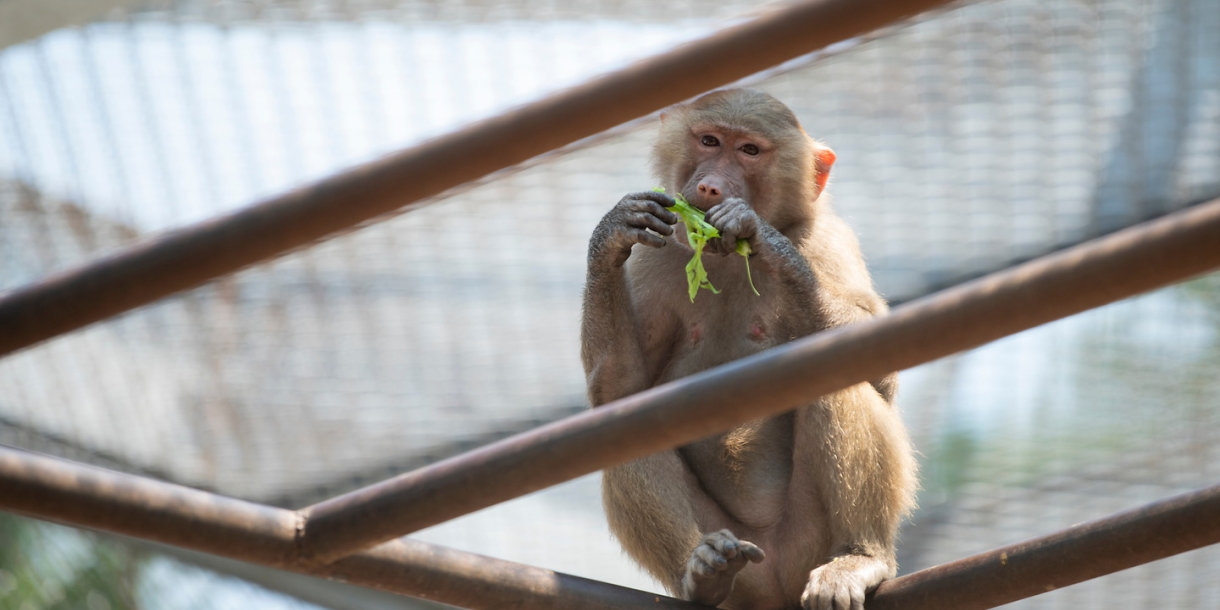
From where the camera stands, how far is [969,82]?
479 centimetres

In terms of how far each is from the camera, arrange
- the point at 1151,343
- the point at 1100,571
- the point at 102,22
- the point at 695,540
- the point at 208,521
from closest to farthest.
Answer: the point at 208,521, the point at 1100,571, the point at 695,540, the point at 102,22, the point at 1151,343

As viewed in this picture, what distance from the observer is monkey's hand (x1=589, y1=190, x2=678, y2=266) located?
3719 mm

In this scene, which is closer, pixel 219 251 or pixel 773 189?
pixel 219 251

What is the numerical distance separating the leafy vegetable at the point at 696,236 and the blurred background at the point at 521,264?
2.49ft

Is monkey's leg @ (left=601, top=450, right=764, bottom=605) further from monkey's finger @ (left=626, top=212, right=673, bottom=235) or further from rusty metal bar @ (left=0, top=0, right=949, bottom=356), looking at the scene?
rusty metal bar @ (left=0, top=0, right=949, bottom=356)

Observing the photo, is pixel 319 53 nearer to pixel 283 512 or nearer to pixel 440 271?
pixel 440 271

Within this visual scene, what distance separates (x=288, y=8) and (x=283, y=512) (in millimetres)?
2502

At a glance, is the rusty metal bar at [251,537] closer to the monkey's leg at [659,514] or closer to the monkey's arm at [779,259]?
the monkey's leg at [659,514]

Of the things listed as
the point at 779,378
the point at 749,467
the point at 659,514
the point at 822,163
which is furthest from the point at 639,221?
the point at 779,378

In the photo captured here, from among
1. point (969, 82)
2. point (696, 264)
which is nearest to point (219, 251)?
point (696, 264)

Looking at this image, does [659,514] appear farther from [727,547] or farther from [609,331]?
[609,331]

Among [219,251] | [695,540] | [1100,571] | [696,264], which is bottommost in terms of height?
[1100,571]

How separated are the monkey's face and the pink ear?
256mm

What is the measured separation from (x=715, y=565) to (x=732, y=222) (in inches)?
43.3
